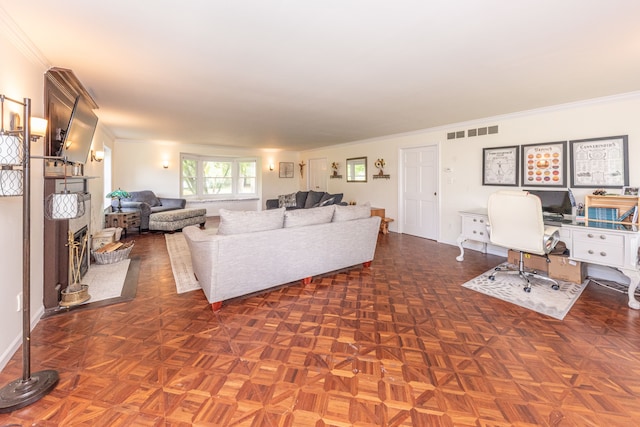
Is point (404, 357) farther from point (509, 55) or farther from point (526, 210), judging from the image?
point (509, 55)

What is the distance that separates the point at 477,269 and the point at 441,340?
2093mm

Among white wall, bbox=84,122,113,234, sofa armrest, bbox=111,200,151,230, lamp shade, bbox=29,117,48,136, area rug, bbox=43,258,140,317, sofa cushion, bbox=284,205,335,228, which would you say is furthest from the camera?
sofa armrest, bbox=111,200,151,230

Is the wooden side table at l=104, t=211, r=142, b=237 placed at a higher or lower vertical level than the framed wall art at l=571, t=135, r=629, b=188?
lower

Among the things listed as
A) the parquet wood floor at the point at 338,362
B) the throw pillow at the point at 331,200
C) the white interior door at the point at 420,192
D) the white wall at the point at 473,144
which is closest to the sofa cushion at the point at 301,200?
the throw pillow at the point at 331,200

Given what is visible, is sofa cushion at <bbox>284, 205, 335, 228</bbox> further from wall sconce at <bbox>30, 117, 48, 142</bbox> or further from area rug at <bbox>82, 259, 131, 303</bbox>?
wall sconce at <bbox>30, 117, 48, 142</bbox>

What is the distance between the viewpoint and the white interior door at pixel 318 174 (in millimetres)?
8555

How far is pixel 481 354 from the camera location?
1.95m

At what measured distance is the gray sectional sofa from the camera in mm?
2557

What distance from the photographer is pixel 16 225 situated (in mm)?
1944

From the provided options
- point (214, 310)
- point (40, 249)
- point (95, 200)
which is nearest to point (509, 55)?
point (214, 310)

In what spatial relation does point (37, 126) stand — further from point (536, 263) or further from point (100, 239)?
point (536, 263)

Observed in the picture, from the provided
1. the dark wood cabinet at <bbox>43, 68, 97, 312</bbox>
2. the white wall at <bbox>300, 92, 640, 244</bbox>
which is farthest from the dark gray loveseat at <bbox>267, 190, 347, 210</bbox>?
the dark wood cabinet at <bbox>43, 68, 97, 312</bbox>

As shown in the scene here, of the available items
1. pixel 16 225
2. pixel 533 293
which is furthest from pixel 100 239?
pixel 533 293

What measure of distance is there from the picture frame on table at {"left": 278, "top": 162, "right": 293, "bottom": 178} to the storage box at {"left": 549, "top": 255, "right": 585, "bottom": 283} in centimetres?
745
